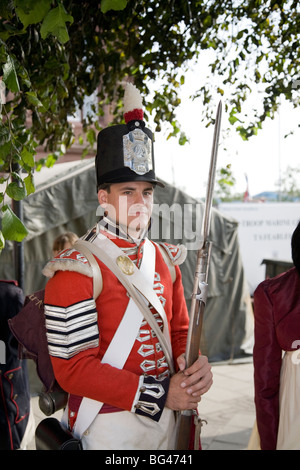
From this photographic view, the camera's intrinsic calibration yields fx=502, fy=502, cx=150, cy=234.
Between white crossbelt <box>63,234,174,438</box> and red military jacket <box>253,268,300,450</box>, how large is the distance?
15.9 inches

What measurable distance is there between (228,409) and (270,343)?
3.73 metres

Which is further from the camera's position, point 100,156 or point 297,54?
point 297,54

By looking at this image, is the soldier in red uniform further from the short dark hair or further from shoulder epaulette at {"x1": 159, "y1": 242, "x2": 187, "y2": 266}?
the short dark hair

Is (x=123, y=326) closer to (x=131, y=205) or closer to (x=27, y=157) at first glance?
(x=131, y=205)

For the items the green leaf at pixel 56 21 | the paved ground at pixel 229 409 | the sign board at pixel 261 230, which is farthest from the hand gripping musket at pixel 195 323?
the sign board at pixel 261 230

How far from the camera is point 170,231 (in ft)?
21.1

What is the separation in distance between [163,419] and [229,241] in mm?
5474

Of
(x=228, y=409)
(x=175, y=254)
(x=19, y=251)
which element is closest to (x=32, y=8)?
(x=175, y=254)

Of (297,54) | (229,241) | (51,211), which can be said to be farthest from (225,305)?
(297,54)

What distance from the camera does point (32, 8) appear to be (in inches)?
54.9

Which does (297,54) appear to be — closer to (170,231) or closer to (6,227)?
(6,227)

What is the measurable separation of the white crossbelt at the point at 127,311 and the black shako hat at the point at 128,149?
27cm

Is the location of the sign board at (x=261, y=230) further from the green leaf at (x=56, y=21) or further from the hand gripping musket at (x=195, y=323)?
the green leaf at (x=56, y=21)

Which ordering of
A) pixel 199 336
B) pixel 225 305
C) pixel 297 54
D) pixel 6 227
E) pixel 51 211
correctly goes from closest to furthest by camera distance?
pixel 6 227, pixel 199 336, pixel 297 54, pixel 51 211, pixel 225 305
